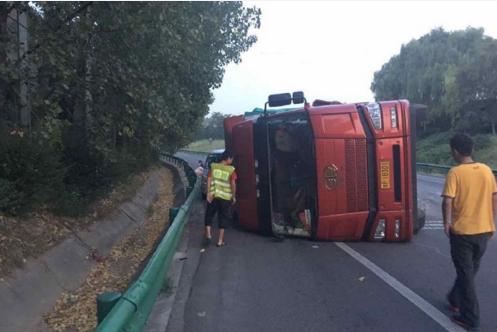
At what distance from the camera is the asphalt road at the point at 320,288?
216 inches

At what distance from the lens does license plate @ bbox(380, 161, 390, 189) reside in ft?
29.4

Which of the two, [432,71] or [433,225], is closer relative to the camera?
[433,225]

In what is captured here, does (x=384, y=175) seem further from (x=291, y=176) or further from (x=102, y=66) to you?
(x=102, y=66)

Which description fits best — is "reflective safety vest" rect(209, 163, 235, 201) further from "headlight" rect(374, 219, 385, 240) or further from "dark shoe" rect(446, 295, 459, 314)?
"dark shoe" rect(446, 295, 459, 314)

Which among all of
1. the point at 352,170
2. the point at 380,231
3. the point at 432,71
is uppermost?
the point at 432,71

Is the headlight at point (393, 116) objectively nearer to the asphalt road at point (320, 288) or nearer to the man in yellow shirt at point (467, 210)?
the asphalt road at point (320, 288)

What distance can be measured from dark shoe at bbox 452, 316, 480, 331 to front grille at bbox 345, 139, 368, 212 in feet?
12.3

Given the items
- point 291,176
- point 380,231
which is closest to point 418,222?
point 380,231

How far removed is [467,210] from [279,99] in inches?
206

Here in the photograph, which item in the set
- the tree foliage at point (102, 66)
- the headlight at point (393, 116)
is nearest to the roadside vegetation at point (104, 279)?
the tree foliage at point (102, 66)

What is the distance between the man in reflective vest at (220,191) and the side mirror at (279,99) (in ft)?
4.20

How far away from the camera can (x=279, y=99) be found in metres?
10.1

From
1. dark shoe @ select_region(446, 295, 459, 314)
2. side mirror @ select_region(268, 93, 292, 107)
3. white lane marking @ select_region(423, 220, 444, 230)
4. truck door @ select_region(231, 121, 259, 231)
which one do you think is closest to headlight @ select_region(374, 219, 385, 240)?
truck door @ select_region(231, 121, 259, 231)

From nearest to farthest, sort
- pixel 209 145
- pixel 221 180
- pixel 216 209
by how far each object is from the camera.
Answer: pixel 221 180
pixel 216 209
pixel 209 145
